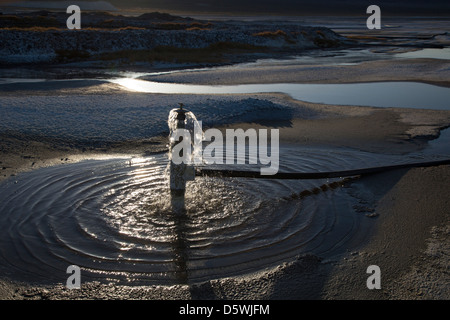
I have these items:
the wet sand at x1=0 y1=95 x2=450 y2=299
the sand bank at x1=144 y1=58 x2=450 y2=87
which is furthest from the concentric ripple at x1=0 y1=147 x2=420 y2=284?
the sand bank at x1=144 y1=58 x2=450 y2=87

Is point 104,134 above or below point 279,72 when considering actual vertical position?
below

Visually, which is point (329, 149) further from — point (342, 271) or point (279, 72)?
point (279, 72)

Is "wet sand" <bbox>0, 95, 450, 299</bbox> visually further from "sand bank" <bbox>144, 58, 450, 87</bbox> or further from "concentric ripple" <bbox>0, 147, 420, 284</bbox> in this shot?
"sand bank" <bbox>144, 58, 450, 87</bbox>

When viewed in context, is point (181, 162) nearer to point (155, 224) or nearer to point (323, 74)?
point (155, 224)

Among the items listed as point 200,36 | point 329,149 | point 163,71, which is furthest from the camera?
point 200,36

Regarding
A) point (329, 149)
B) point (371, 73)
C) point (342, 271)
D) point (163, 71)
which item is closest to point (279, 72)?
point (371, 73)

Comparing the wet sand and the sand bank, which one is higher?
the sand bank

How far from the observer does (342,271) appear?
155 inches

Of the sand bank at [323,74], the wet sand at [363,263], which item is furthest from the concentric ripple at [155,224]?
the sand bank at [323,74]

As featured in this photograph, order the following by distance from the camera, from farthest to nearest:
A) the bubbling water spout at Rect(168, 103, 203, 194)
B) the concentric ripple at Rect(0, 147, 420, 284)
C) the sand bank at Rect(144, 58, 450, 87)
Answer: the sand bank at Rect(144, 58, 450, 87) → the bubbling water spout at Rect(168, 103, 203, 194) → the concentric ripple at Rect(0, 147, 420, 284)

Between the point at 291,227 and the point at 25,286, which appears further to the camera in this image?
the point at 291,227

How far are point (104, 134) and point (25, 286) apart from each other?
16.1 feet

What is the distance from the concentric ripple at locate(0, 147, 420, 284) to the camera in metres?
4.05

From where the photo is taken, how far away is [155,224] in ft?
15.7
